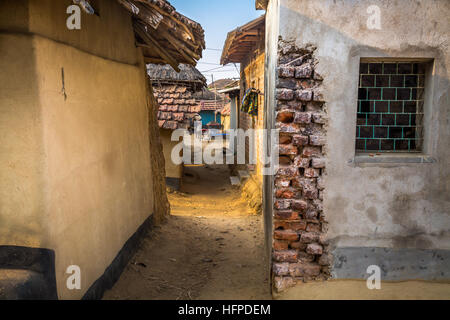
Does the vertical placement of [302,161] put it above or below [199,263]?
above

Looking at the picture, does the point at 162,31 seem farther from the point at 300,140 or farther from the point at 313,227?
the point at 313,227

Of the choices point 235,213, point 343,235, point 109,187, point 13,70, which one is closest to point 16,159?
point 13,70

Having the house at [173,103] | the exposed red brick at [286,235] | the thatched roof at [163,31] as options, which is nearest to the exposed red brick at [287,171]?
the exposed red brick at [286,235]

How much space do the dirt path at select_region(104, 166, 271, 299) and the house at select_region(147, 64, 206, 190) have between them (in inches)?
159

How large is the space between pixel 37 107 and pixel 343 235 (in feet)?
10.2

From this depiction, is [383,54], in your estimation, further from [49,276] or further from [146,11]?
[49,276]

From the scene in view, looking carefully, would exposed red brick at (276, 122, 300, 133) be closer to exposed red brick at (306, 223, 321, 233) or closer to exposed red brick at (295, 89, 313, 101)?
exposed red brick at (295, 89, 313, 101)

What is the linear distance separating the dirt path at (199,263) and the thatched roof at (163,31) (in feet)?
10.6

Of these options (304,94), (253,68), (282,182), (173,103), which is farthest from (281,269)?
(173,103)

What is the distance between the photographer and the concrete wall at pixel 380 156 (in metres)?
3.21

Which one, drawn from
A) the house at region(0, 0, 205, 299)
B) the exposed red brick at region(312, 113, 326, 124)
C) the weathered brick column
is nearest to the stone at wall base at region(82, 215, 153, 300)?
the house at region(0, 0, 205, 299)

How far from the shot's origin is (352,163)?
10.9 feet

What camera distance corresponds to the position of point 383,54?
3242mm

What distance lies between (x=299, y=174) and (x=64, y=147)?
230cm
